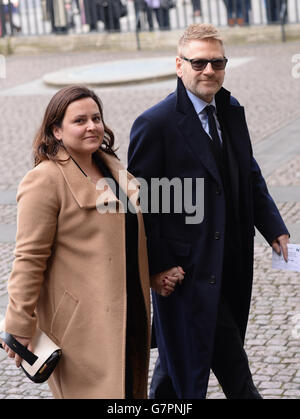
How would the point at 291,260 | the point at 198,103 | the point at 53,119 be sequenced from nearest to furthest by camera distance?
the point at 53,119, the point at 198,103, the point at 291,260

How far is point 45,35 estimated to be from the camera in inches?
788

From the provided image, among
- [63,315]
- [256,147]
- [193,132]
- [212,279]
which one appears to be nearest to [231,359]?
[212,279]

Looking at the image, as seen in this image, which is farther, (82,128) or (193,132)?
(193,132)

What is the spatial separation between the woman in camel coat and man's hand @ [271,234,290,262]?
74 cm

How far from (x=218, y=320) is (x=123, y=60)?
1410 cm

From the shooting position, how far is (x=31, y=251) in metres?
3.12

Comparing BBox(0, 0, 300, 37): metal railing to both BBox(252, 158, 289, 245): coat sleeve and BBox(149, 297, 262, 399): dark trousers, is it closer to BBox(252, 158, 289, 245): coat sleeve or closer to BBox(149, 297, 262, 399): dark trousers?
BBox(252, 158, 289, 245): coat sleeve

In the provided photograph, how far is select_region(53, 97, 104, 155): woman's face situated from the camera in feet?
10.6

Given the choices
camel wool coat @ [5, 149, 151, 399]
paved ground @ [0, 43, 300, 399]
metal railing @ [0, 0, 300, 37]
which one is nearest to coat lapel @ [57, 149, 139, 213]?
camel wool coat @ [5, 149, 151, 399]

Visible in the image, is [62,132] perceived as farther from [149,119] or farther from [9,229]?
[9,229]

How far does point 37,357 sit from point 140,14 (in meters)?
16.9

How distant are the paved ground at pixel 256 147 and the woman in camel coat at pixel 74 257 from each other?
128 cm

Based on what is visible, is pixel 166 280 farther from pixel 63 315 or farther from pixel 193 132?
pixel 193 132

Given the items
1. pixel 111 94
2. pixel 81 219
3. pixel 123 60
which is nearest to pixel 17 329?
pixel 81 219
